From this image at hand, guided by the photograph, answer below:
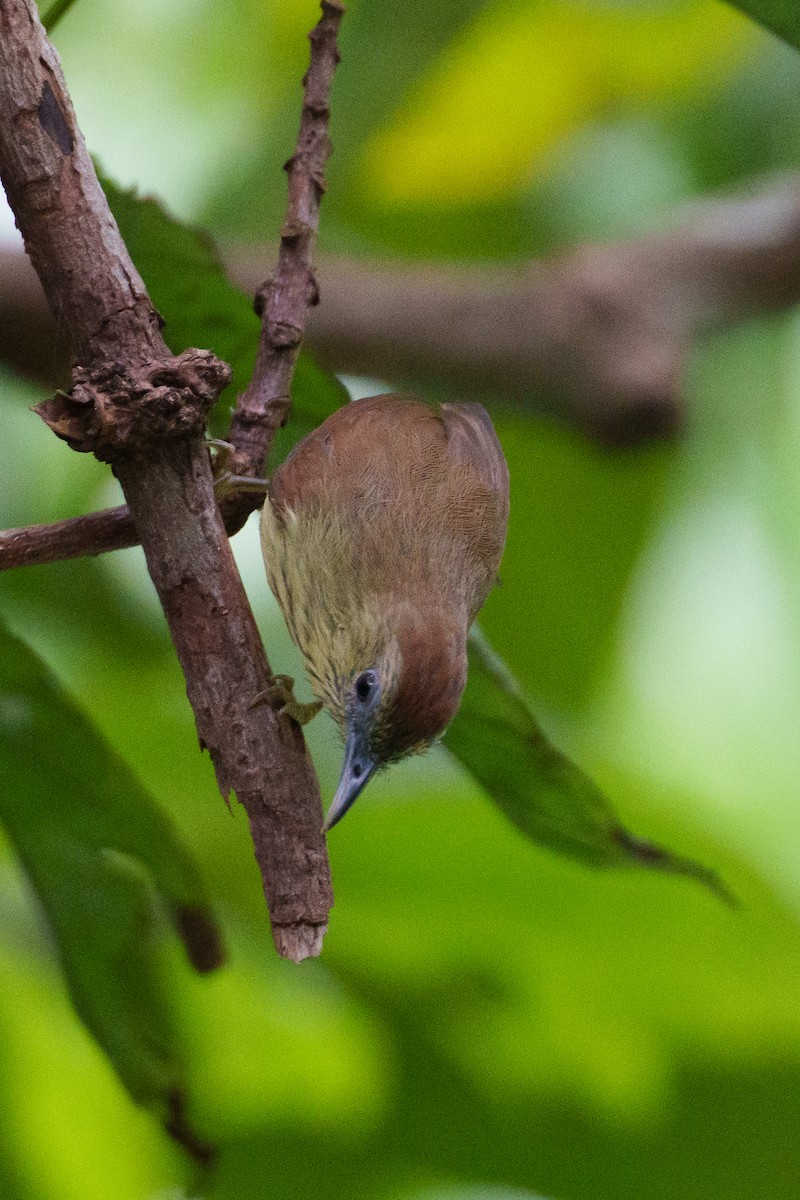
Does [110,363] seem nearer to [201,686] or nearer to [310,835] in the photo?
[201,686]

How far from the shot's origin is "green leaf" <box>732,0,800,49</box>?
5.80 feet

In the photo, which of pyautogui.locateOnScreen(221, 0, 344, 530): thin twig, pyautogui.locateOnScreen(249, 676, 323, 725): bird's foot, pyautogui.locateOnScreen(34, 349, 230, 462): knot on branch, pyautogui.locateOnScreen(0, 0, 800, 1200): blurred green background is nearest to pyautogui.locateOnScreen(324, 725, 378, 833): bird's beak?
pyautogui.locateOnScreen(0, 0, 800, 1200): blurred green background

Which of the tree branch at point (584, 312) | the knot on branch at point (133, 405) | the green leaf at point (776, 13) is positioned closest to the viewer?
the knot on branch at point (133, 405)

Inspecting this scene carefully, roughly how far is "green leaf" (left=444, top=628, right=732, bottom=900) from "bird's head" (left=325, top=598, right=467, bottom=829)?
0.17 metres

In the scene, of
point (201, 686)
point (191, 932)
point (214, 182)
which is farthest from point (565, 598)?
point (201, 686)

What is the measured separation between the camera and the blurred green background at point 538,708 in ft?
8.42

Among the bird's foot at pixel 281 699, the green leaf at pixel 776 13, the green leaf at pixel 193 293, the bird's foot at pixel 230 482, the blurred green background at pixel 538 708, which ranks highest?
the green leaf at pixel 776 13

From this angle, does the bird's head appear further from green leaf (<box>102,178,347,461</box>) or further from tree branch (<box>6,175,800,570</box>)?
tree branch (<box>6,175,800,570</box>)

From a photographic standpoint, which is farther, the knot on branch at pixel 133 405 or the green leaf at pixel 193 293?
the green leaf at pixel 193 293

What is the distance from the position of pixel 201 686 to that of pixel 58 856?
2.04 ft

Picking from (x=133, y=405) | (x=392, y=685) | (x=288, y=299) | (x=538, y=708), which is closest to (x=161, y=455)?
(x=133, y=405)

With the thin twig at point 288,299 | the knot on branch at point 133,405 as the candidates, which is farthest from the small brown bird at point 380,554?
the knot on branch at point 133,405

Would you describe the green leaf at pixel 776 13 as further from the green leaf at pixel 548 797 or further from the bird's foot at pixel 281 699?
the bird's foot at pixel 281 699

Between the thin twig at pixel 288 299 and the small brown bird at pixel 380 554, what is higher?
the thin twig at pixel 288 299
